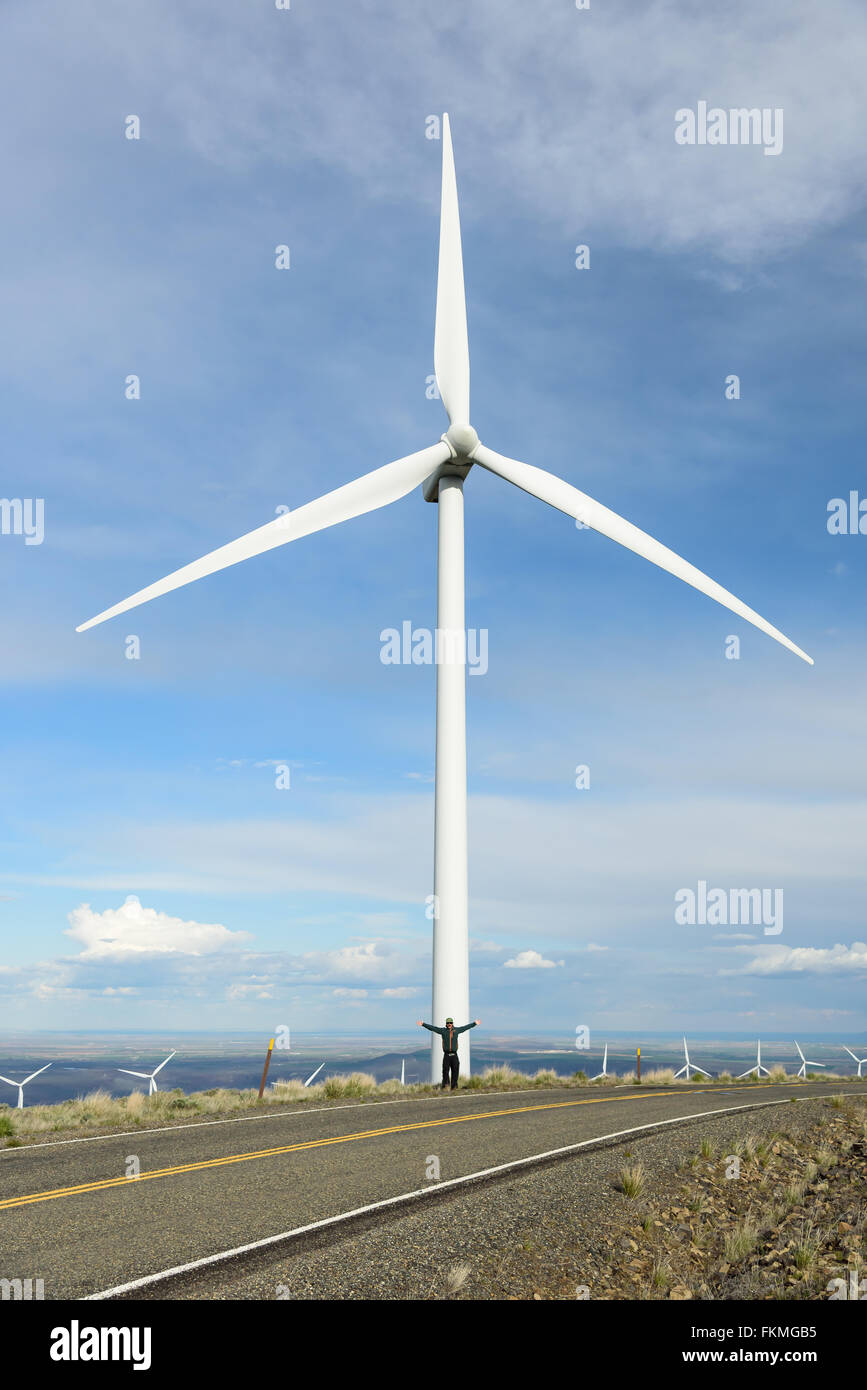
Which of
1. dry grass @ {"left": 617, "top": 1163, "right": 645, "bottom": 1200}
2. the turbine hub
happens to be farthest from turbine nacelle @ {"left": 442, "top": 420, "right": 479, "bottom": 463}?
dry grass @ {"left": 617, "top": 1163, "right": 645, "bottom": 1200}

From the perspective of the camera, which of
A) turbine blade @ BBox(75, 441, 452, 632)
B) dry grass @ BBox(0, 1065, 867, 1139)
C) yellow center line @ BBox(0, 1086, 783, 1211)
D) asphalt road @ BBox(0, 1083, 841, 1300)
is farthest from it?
turbine blade @ BBox(75, 441, 452, 632)

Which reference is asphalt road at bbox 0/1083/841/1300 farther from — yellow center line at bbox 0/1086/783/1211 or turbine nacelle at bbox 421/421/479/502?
turbine nacelle at bbox 421/421/479/502

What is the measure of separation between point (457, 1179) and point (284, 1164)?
306 centimetres

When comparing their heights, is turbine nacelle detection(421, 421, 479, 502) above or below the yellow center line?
above

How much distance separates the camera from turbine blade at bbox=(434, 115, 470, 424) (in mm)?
35688

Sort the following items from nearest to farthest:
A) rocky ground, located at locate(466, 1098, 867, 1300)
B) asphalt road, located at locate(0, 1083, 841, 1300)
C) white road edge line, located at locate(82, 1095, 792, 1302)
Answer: white road edge line, located at locate(82, 1095, 792, 1302), asphalt road, located at locate(0, 1083, 841, 1300), rocky ground, located at locate(466, 1098, 867, 1300)

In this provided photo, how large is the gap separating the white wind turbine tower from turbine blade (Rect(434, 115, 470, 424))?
4 centimetres

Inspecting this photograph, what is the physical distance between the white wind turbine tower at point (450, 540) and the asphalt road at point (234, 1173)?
5.94m

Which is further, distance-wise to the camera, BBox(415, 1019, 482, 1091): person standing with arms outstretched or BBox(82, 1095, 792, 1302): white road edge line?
BBox(415, 1019, 482, 1091): person standing with arms outstretched

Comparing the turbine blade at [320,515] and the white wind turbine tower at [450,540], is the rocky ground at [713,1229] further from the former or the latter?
the turbine blade at [320,515]

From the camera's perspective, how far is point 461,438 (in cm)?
3434
